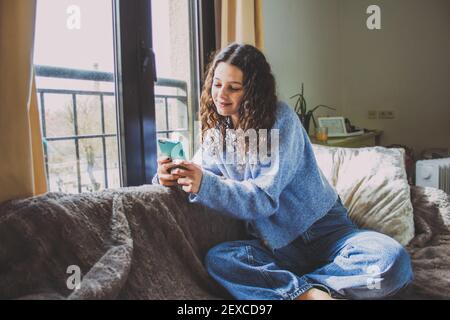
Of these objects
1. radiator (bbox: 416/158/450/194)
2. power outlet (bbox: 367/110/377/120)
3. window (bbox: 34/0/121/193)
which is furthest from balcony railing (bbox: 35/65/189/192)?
power outlet (bbox: 367/110/377/120)

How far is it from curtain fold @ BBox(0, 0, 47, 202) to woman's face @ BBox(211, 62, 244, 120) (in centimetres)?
50

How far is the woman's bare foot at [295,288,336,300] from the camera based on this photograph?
97cm

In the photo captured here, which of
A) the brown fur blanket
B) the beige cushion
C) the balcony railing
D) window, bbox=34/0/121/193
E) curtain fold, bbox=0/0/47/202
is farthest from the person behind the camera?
the balcony railing

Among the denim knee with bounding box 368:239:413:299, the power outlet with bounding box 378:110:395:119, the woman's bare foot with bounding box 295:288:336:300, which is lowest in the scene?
the woman's bare foot with bounding box 295:288:336:300

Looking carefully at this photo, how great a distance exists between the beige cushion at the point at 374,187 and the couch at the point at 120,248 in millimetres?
122

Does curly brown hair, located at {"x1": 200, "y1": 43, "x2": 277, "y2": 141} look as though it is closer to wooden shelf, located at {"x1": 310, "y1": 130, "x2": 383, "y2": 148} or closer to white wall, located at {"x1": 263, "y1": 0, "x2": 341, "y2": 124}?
white wall, located at {"x1": 263, "y1": 0, "x2": 341, "y2": 124}

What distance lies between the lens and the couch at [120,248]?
31.6 inches

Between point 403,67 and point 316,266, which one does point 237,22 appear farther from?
point 403,67

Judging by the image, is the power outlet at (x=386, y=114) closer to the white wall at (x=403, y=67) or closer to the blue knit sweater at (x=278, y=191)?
the white wall at (x=403, y=67)

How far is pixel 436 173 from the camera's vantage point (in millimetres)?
1984

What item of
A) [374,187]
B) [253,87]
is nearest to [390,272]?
[374,187]

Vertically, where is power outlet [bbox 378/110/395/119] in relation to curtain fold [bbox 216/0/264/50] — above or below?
below

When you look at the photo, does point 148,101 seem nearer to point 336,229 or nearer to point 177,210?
point 177,210
